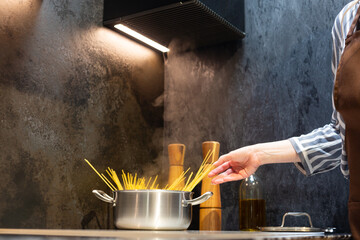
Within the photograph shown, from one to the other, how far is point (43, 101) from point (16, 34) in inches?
9.0

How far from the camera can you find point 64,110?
4.96 feet

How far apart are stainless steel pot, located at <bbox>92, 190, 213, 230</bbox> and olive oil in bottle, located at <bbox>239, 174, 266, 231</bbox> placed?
541 millimetres

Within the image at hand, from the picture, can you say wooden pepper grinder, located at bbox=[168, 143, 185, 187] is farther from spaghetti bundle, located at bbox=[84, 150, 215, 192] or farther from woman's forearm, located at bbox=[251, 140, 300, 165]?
woman's forearm, located at bbox=[251, 140, 300, 165]

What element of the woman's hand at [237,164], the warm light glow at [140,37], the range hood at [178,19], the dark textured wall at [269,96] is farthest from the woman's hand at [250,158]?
the warm light glow at [140,37]

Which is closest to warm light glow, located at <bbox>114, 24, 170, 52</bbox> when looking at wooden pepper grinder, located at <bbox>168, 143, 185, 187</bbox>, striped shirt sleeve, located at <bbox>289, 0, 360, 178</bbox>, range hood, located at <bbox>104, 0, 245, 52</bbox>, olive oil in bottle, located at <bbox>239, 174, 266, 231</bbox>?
range hood, located at <bbox>104, 0, 245, 52</bbox>

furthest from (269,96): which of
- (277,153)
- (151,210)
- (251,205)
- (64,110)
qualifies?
(151,210)

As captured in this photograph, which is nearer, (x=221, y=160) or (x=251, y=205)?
(x=221, y=160)

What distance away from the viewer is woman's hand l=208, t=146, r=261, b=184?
49.9 inches

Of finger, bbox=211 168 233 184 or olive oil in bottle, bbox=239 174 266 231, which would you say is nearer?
finger, bbox=211 168 233 184

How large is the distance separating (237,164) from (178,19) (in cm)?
67

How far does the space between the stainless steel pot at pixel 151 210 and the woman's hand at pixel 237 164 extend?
0.83 feet

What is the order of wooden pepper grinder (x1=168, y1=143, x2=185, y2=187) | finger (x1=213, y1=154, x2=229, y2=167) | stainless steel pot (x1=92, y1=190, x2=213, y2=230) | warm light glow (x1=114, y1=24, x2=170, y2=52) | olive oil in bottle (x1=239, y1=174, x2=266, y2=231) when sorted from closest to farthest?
stainless steel pot (x1=92, y1=190, x2=213, y2=230) < finger (x1=213, y1=154, x2=229, y2=167) < olive oil in bottle (x1=239, y1=174, x2=266, y2=231) < wooden pepper grinder (x1=168, y1=143, x2=185, y2=187) < warm light glow (x1=114, y1=24, x2=170, y2=52)

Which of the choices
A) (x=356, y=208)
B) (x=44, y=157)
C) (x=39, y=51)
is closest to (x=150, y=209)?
(x=356, y=208)

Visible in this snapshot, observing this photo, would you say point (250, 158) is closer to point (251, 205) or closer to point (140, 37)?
point (251, 205)
